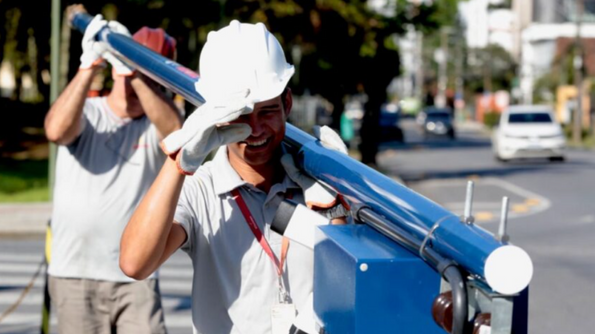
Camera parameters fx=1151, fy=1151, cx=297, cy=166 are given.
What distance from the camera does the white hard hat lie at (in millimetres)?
2912

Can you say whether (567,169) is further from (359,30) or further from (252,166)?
(252,166)

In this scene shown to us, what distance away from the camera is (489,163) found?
34.5 meters

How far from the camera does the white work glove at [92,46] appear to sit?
15.9 feet

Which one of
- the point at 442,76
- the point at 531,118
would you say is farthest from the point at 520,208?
the point at 442,76

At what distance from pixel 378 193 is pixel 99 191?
2.61 m

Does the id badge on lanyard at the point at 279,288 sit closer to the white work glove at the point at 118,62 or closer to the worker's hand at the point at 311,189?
the worker's hand at the point at 311,189

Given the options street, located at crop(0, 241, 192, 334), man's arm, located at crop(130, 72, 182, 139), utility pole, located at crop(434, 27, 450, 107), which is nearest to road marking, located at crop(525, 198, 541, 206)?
street, located at crop(0, 241, 192, 334)

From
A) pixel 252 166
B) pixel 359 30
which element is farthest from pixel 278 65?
pixel 359 30

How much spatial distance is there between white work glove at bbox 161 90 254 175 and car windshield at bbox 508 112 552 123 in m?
31.2

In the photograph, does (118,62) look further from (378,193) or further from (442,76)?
(442,76)

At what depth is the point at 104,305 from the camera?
5.03 metres

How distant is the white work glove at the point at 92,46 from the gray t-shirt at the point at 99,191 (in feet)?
0.94

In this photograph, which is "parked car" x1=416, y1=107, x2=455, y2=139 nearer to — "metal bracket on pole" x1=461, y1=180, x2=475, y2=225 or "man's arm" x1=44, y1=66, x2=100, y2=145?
"man's arm" x1=44, y1=66, x2=100, y2=145

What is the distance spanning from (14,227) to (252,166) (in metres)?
13.8
